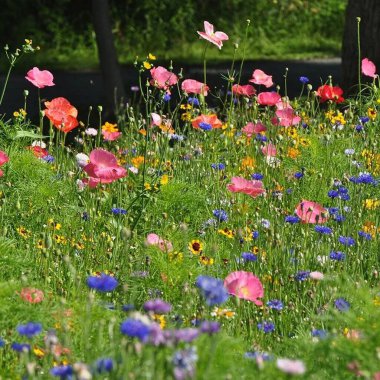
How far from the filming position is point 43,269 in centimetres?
345

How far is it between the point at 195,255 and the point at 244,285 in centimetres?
73

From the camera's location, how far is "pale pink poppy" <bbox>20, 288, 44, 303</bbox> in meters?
2.62

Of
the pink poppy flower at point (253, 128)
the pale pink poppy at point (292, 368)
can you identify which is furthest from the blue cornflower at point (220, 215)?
the pale pink poppy at point (292, 368)

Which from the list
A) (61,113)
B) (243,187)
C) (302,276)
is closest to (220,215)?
(243,187)

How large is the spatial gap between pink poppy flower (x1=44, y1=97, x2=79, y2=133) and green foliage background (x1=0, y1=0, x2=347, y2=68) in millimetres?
9521

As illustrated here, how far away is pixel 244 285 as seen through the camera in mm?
2762

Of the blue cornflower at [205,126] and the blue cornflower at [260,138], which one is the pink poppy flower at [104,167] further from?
the blue cornflower at [260,138]

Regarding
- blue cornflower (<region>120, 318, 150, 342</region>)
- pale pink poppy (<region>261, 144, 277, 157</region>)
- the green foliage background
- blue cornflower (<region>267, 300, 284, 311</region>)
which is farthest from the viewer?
the green foliage background

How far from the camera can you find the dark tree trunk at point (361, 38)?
24.4 ft

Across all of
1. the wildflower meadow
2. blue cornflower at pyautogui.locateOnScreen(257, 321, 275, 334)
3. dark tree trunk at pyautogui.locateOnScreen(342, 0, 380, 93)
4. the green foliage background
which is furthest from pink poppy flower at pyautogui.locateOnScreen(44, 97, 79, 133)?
the green foliage background

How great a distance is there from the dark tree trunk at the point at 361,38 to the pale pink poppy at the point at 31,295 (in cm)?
508

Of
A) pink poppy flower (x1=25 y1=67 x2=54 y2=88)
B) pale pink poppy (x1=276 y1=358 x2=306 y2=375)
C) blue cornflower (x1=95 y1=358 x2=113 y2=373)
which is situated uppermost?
pale pink poppy (x1=276 y1=358 x2=306 y2=375)

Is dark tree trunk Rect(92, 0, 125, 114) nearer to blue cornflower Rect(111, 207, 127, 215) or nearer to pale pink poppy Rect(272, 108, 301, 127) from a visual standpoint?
pale pink poppy Rect(272, 108, 301, 127)

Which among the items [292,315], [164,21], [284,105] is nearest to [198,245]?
[292,315]
